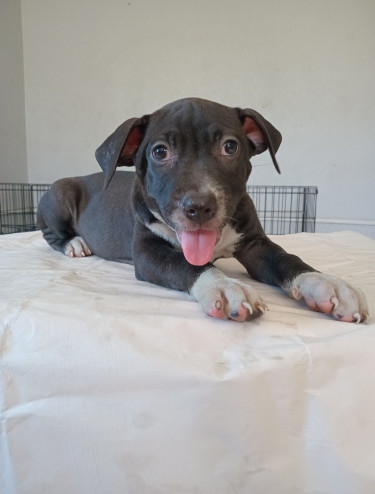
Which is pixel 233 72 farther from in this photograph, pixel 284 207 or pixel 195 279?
pixel 195 279

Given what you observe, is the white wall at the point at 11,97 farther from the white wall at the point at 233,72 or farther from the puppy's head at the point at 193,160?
the puppy's head at the point at 193,160

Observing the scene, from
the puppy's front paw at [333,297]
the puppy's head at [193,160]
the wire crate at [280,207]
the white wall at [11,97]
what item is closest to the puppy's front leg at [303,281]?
the puppy's front paw at [333,297]

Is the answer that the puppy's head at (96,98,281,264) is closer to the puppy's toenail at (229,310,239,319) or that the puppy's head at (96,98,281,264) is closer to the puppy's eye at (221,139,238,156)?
the puppy's eye at (221,139,238,156)

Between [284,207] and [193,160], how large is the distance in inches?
170

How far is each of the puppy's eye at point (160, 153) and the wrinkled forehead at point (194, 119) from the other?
54 millimetres

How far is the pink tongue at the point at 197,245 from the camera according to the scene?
1.48 m

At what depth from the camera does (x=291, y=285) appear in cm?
148

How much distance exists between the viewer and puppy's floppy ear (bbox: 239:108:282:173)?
165cm

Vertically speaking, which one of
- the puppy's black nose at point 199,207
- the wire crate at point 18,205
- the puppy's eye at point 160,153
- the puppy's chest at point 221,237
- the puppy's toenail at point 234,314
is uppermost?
the puppy's eye at point 160,153

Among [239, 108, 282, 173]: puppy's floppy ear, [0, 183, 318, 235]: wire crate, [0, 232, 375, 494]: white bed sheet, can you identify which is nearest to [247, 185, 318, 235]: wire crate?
[0, 183, 318, 235]: wire crate

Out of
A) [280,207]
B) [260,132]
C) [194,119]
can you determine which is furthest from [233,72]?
[194,119]

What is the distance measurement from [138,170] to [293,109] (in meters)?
4.19

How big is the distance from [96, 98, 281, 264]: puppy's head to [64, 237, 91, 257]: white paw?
3.01 ft

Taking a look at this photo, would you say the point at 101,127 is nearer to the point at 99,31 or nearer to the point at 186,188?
the point at 99,31
